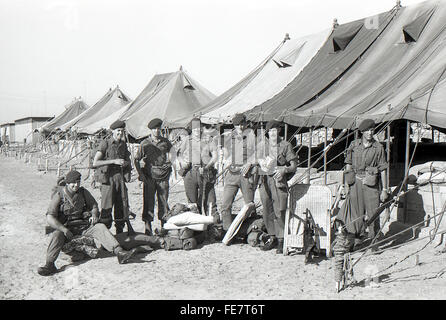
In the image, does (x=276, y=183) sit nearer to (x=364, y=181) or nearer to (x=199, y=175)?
(x=364, y=181)

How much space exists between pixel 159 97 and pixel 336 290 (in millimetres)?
12777

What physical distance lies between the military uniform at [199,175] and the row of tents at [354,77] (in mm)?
2278

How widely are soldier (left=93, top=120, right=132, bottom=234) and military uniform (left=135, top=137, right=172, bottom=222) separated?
314 mm

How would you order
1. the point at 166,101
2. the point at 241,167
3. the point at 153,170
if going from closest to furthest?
1. the point at 241,167
2. the point at 153,170
3. the point at 166,101

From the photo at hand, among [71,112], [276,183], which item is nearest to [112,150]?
[276,183]

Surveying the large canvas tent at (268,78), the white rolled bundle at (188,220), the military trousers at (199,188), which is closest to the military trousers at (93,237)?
the white rolled bundle at (188,220)

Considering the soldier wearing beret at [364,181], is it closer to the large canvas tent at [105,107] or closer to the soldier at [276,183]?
the soldier at [276,183]

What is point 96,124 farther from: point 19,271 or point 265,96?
point 19,271

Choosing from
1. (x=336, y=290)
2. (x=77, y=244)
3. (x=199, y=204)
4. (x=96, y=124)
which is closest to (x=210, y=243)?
(x=199, y=204)

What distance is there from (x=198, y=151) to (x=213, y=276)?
2155 mm

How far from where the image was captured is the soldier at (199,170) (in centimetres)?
647

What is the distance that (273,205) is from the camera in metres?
5.76
